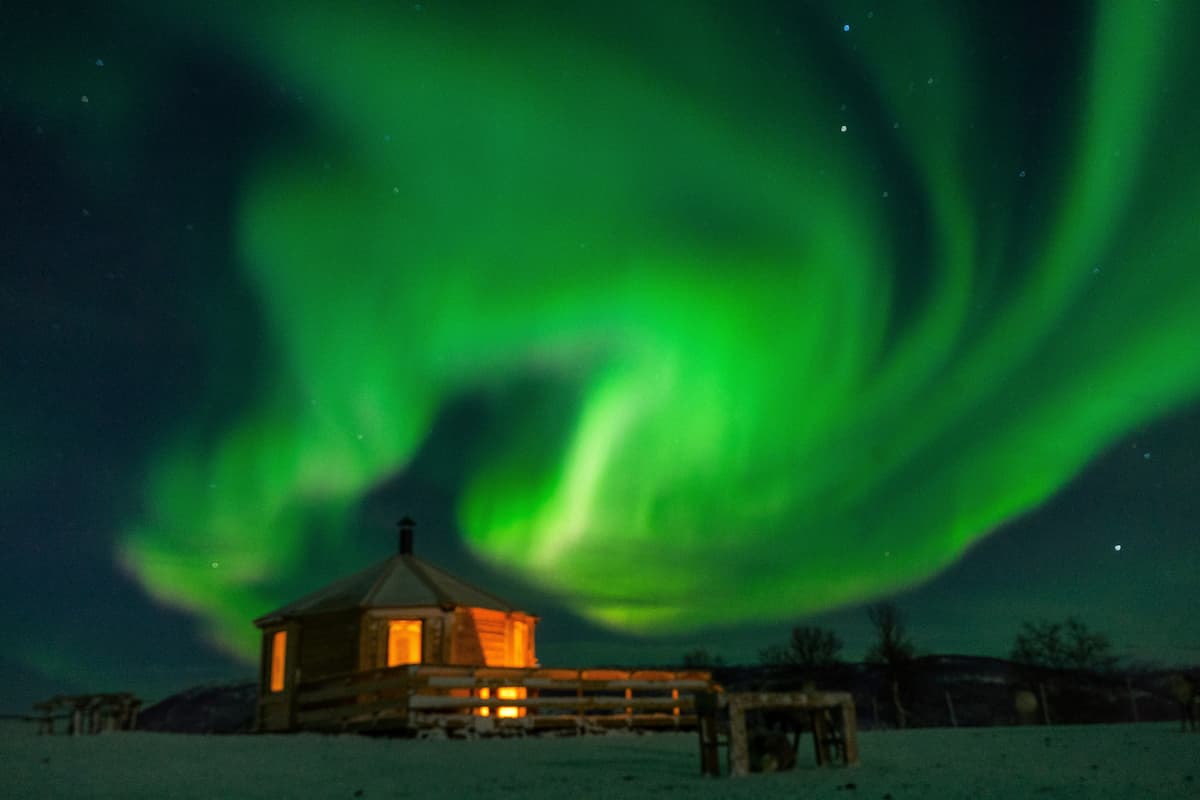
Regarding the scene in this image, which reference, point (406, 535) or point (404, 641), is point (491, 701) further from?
point (406, 535)

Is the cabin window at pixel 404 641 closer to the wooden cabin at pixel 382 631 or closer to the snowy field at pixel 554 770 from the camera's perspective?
the wooden cabin at pixel 382 631

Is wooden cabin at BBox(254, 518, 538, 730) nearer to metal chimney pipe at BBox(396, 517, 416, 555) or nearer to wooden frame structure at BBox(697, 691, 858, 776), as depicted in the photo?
metal chimney pipe at BBox(396, 517, 416, 555)

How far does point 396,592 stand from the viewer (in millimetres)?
31094

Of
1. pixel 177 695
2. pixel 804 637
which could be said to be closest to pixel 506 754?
pixel 804 637

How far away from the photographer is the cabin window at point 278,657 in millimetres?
32031

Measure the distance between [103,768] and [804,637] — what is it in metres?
74.5

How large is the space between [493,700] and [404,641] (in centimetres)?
1171

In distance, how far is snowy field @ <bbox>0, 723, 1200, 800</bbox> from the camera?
11.0 m

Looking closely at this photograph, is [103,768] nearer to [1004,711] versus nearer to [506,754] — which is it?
[506,754]

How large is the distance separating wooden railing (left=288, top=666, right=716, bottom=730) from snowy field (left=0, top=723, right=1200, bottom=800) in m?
2.12

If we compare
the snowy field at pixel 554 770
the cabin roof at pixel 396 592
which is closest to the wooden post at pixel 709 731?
the snowy field at pixel 554 770

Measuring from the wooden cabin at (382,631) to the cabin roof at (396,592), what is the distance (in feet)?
0.10

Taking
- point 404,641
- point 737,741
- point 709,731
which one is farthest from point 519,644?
point 737,741

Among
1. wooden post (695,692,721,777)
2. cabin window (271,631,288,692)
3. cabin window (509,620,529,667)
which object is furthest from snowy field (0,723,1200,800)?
cabin window (509,620,529,667)
